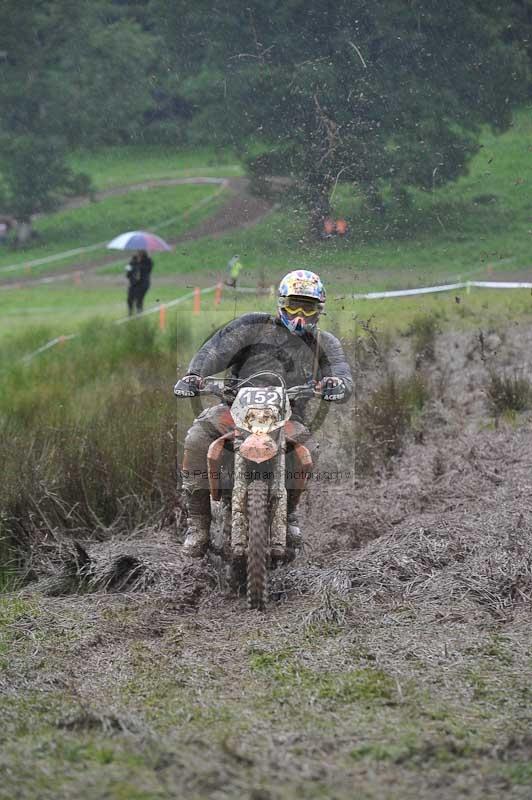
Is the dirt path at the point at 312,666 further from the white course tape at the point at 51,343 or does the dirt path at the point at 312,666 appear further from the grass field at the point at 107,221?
the grass field at the point at 107,221

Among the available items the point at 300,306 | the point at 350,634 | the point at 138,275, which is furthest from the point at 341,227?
the point at 138,275

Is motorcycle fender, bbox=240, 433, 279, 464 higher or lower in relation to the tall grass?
higher

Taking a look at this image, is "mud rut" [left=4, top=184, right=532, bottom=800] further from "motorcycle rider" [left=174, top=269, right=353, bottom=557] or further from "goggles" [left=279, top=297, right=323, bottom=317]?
"goggles" [left=279, top=297, right=323, bottom=317]

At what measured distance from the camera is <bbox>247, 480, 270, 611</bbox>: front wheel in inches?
249

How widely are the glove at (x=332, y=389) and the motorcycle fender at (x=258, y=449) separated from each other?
1.89 feet

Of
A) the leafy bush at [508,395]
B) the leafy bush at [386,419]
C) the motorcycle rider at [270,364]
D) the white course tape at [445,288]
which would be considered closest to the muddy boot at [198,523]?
the motorcycle rider at [270,364]

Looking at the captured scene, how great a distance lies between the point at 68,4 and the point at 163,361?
27012 mm

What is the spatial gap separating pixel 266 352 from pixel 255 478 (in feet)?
3.40

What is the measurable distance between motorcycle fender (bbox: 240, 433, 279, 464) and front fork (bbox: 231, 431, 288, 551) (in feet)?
0.22

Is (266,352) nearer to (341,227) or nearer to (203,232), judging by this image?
(341,227)

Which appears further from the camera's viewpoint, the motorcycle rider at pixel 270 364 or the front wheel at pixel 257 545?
the motorcycle rider at pixel 270 364

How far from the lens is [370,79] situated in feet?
67.1

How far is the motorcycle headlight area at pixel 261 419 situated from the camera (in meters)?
6.51

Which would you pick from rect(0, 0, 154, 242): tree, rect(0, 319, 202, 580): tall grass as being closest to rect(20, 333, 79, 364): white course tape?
rect(0, 319, 202, 580): tall grass
